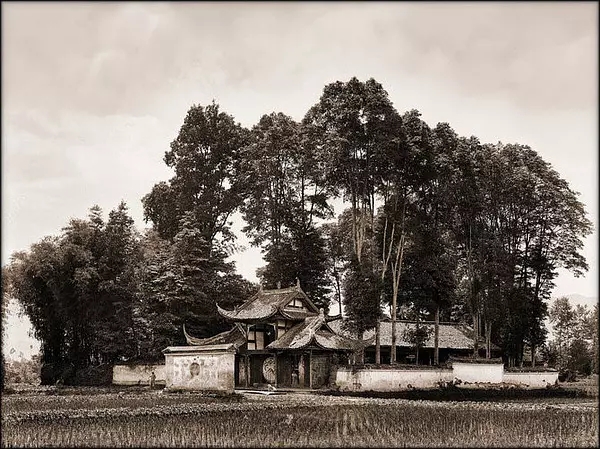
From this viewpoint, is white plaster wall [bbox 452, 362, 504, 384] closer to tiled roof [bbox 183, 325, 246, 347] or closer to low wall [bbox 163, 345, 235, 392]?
tiled roof [bbox 183, 325, 246, 347]

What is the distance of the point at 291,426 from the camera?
17.6 m

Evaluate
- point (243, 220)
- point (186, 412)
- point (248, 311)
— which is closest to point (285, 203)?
point (243, 220)

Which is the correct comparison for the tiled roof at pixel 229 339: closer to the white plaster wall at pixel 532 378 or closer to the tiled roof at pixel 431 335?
the tiled roof at pixel 431 335

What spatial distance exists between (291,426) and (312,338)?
16.3 m

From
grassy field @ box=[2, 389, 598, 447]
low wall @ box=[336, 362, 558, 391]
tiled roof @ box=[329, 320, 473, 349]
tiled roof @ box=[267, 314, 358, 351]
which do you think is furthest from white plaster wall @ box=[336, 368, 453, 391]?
grassy field @ box=[2, 389, 598, 447]

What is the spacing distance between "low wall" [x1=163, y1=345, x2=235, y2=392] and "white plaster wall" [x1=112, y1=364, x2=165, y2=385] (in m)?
2.90

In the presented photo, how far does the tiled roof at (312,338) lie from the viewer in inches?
1348

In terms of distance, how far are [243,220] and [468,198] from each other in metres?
16.2

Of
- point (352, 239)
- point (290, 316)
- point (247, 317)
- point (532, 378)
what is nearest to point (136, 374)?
point (247, 317)

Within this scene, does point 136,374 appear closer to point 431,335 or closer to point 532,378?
point 431,335

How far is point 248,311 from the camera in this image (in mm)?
38438

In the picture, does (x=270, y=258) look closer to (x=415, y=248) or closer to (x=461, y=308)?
(x=415, y=248)

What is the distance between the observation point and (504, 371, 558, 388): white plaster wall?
36562 mm

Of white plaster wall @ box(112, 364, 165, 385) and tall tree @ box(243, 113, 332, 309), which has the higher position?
tall tree @ box(243, 113, 332, 309)
